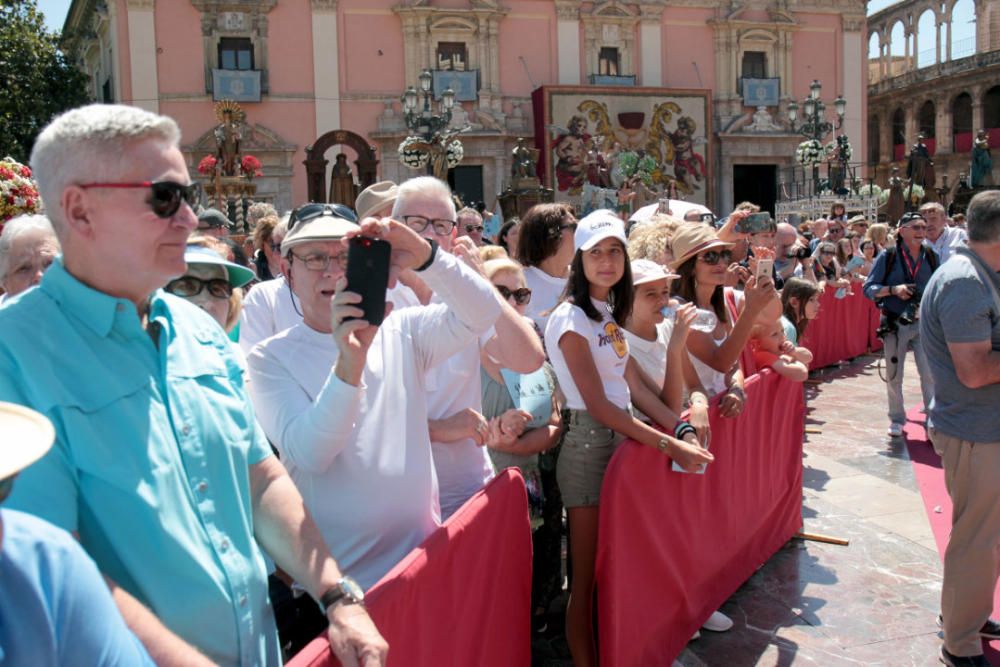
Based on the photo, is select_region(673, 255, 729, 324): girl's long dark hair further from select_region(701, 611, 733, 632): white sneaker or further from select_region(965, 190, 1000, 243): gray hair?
select_region(701, 611, 733, 632): white sneaker

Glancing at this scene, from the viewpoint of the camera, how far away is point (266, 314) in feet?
12.4

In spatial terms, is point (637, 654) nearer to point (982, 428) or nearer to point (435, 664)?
point (435, 664)

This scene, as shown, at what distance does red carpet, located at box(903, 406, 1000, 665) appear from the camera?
423 cm

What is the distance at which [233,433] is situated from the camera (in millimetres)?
1773

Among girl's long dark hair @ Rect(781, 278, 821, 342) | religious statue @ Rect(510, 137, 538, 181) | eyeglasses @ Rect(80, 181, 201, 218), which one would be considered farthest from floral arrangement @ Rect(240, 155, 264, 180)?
eyeglasses @ Rect(80, 181, 201, 218)

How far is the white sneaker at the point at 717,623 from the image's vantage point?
3971 millimetres

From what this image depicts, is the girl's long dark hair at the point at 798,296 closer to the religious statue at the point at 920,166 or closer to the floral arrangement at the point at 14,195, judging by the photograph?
the floral arrangement at the point at 14,195

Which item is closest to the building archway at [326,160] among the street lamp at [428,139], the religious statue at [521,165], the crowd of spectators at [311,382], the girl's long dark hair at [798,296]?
the street lamp at [428,139]

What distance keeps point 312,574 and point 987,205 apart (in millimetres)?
3272

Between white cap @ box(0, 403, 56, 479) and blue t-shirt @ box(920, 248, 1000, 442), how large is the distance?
140 inches

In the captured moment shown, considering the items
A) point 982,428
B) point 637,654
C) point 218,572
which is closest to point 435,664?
point 218,572

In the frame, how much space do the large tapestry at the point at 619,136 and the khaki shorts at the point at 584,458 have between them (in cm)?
2301

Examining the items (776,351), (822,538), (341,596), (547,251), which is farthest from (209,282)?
(822,538)

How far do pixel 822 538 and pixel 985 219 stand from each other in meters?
2.32
